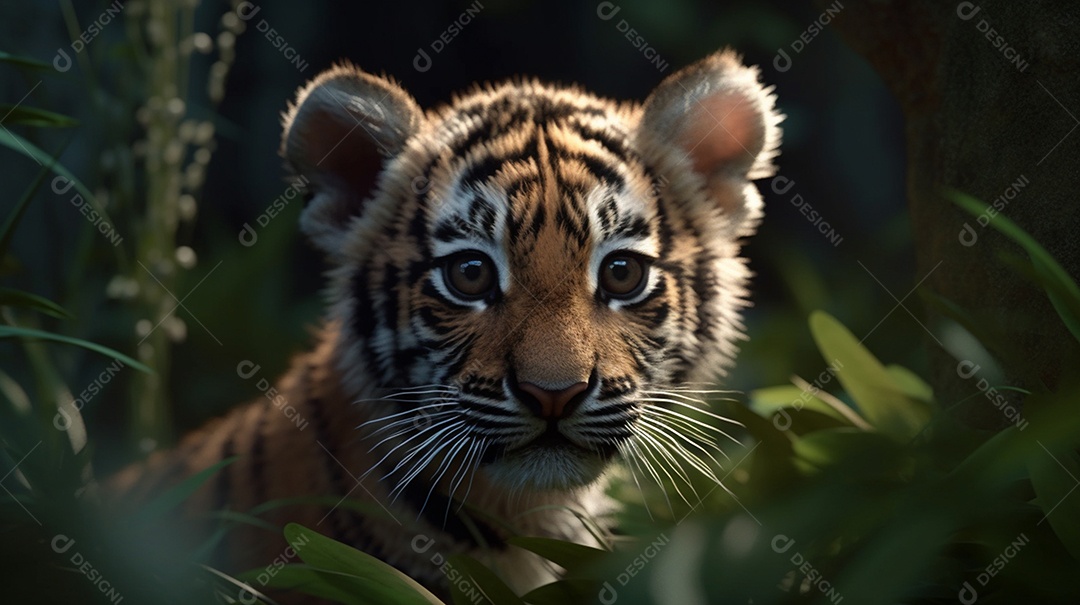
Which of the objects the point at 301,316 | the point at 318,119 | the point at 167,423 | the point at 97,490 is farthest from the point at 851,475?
the point at 301,316

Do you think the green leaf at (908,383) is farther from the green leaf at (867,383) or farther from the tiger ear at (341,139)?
the tiger ear at (341,139)

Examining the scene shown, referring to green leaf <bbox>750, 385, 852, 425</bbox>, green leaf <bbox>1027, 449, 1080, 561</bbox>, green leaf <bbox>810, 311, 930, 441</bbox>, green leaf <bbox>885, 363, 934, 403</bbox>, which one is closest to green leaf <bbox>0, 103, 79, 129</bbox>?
green leaf <bbox>750, 385, 852, 425</bbox>

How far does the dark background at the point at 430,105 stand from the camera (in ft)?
11.9

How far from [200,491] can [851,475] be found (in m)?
1.47

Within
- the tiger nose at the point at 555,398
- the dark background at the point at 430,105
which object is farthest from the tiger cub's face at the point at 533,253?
the dark background at the point at 430,105

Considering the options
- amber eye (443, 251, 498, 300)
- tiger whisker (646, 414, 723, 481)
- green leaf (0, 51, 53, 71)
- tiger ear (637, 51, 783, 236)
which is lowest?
green leaf (0, 51, 53, 71)

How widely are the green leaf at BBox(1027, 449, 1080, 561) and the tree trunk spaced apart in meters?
0.26

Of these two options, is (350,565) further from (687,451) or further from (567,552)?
(687,451)

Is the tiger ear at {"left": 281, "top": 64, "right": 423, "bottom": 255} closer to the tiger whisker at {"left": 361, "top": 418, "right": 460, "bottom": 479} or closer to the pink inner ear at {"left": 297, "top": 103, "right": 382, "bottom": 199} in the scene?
the pink inner ear at {"left": 297, "top": 103, "right": 382, "bottom": 199}

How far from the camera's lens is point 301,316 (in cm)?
416

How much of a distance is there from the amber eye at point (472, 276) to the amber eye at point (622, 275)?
21 cm

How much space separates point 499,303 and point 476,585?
0.51 meters

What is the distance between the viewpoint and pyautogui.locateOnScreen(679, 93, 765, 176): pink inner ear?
2.07 meters

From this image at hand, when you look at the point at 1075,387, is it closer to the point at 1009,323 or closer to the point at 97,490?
the point at 1009,323
